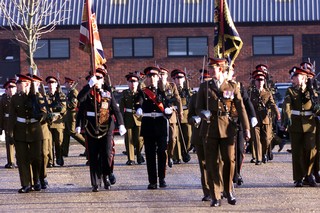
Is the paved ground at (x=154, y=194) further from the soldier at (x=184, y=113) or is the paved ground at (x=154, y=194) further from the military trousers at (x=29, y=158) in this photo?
the soldier at (x=184, y=113)

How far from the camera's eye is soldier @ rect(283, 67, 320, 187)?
17359 millimetres

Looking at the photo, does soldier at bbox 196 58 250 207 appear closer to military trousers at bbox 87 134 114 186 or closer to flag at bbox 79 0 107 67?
military trousers at bbox 87 134 114 186

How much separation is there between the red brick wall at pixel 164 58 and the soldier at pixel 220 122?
31519 millimetres

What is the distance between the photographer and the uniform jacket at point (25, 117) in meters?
17.7

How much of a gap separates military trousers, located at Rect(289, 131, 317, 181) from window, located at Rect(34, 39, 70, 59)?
30.3 meters

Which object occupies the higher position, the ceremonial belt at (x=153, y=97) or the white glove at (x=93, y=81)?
the white glove at (x=93, y=81)

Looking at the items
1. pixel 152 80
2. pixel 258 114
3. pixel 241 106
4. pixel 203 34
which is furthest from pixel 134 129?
pixel 203 34

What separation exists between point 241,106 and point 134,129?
877 centimetres

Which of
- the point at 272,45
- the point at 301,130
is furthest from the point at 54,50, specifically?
the point at 301,130

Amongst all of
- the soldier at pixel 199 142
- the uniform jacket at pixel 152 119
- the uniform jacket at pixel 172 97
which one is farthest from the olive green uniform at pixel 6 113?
the soldier at pixel 199 142

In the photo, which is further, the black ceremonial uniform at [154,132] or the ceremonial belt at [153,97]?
the ceremonial belt at [153,97]

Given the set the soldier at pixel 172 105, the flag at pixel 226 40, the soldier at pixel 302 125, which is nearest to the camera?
the flag at pixel 226 40

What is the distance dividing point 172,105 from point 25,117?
9.15 ft

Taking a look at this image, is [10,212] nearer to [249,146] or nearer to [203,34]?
[249,146]
